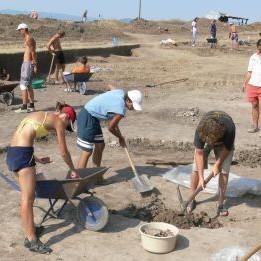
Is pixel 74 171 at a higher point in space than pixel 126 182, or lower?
higher

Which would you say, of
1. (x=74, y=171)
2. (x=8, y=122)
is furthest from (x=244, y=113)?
(x=74, y=171)

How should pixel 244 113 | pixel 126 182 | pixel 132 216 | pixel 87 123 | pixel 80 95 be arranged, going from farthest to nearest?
pixel 80 95, pixel 244 113, pixel 126 182, pixel 87 123, pixel 132 216

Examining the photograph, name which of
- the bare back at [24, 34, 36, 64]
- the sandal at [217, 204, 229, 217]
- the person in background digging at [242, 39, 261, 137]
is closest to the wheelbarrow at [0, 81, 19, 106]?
the bare back at [24, 34, 36, 64]

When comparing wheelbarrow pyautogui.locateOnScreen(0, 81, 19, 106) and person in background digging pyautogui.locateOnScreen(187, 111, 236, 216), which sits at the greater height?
person in background digging pyautogui.locateOnScreen(187, 111, 236, 216)

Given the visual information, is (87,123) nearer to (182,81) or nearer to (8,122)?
(8,122)

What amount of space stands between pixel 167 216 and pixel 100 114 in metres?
1.41

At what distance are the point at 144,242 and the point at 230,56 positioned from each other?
21.0 m

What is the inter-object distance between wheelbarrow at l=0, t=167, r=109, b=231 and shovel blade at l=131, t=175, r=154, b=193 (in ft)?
3.82

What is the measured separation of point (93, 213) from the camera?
16.7 feet

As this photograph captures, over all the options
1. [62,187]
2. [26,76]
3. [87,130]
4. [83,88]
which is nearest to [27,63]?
Result: [26,76]

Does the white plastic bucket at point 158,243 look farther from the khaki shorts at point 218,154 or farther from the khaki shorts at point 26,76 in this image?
the khaki shorts at point 26,76

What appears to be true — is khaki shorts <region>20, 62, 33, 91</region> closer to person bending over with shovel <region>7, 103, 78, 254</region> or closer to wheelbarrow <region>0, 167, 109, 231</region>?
wheelbarrow <region>0, 167, 109, 231</region>

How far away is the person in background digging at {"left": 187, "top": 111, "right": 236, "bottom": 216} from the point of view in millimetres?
4777

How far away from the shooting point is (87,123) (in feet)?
19.8
